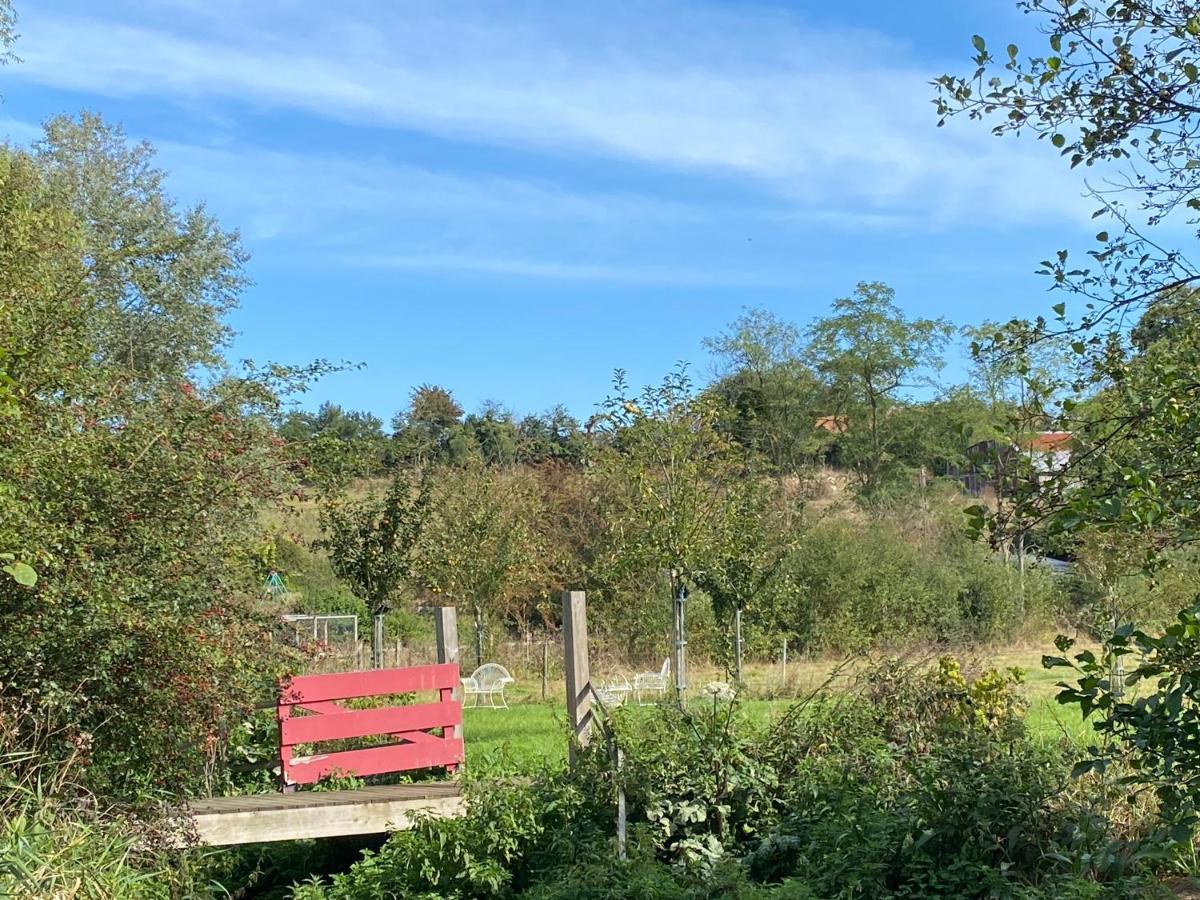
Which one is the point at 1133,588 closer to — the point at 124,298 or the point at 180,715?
the point at 180,715

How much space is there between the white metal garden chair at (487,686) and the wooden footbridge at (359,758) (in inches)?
236

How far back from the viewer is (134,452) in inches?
253

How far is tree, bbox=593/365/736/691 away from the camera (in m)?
13.1

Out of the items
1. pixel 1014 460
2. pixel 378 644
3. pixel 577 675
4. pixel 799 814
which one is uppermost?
pixel 1014 460

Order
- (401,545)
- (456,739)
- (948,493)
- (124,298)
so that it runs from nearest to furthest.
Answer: (456,739)
(401,545)
(124,298)
(948,493)

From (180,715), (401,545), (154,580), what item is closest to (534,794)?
(180,715)

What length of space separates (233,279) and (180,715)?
646 inches

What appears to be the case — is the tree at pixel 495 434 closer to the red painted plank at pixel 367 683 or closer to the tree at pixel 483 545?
the tree at pixel 483 545

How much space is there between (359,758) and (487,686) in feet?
23.7

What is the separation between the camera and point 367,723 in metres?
8.03

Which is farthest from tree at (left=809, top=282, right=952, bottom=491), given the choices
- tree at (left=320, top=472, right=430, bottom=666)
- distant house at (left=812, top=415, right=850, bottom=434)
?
tree at (left=320, top=472, right=430, bottom=666)

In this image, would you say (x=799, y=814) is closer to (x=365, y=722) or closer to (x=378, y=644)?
(x=365, y=722)

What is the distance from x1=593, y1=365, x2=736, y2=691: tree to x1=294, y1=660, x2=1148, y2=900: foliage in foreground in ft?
17.2

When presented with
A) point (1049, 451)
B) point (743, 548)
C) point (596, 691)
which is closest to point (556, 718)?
point (596, 691)
